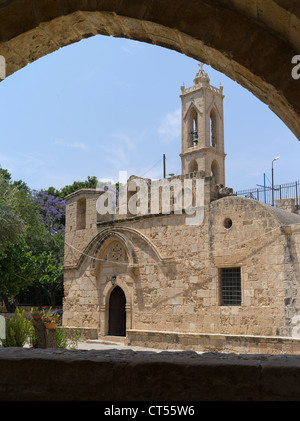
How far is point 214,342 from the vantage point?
452 inches

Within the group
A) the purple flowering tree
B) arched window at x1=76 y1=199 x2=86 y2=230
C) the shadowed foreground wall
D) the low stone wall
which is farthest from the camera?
the purple flowering tree

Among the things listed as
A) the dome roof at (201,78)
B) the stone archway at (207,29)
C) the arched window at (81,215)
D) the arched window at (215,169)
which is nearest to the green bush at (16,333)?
the stone archway at (207,29)

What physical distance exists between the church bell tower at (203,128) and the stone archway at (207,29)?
73.6ft

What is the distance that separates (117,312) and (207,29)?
1283cm

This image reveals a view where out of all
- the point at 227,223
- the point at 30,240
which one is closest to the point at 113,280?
the point at 227,223

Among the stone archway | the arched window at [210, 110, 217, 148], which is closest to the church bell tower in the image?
the arched window at [210, 110, 217, 148]

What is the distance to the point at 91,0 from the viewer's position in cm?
338

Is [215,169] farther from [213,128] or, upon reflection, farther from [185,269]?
[185,269]

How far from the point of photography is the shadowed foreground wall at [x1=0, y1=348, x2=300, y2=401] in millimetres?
2395

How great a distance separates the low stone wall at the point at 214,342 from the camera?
10.3 m

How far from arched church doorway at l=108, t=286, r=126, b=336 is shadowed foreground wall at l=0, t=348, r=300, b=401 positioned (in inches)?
482

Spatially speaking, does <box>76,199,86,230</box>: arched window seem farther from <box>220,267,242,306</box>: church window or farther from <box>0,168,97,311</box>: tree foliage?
<box>220,267,242,306</box>: church window

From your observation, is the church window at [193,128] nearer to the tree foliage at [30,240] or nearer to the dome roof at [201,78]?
the dome roof at [201,78]

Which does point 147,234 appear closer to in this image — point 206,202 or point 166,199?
point 166,199
